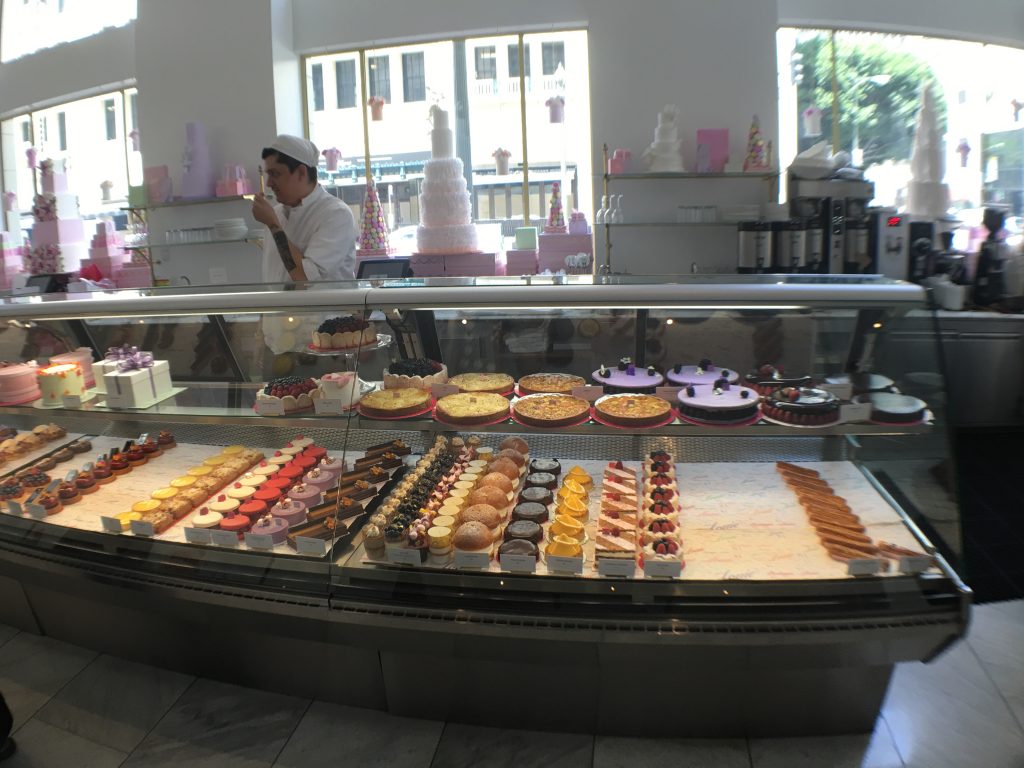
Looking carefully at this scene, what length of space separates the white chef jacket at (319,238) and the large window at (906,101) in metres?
4.78

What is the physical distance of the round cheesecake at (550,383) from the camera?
2.93 meters

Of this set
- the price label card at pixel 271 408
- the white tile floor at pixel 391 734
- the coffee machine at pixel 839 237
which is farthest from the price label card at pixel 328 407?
the coffee machine at pixel 839 237

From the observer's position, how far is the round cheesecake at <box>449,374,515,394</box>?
296cm

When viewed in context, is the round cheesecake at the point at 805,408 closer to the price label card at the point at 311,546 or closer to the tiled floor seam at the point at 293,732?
the price label card at the point at 311,546

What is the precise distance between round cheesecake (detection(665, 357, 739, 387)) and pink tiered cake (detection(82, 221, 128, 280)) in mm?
7563

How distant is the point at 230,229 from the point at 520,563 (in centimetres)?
596

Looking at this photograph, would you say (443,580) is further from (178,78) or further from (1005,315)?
(178,78)

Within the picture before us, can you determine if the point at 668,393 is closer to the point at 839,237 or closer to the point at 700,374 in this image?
the point at 700,374

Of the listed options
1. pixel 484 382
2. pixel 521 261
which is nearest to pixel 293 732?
pixel 484 382

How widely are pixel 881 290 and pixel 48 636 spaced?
378cm

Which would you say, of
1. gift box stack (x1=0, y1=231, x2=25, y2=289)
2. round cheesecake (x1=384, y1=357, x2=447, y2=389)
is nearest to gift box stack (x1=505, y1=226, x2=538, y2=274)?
round cheesecake (x1=384, y1=357, x2=447, y2=389)

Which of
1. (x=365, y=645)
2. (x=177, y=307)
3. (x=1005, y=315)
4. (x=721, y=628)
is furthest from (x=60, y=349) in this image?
(x=1005, y=315)

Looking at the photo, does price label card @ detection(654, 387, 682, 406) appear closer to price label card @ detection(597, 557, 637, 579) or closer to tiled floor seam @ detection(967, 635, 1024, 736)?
price label card @ detection(597, 557, 637, 579)

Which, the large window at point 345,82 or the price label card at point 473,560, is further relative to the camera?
the large window at point 345,82
